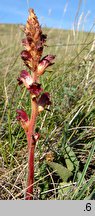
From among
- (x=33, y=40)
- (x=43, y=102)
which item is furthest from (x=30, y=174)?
(x=33, y=40)

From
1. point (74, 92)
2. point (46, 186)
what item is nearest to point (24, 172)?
point (46, 186)

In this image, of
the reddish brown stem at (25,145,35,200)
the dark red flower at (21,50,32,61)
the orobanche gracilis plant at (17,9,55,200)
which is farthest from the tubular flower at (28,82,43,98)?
the reddish brown stem at (25,145,35,200)

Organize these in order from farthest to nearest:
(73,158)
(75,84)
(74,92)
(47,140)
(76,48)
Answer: (76,48)
(75,84)
(74,92)
(47,140)
(73,158)

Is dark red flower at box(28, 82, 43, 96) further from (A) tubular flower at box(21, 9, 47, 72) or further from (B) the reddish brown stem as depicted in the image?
(B) the reddish brown stem

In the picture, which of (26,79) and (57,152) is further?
(57,152)

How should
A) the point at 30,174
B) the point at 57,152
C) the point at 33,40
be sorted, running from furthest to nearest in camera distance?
the point at 57,152 < the point at 30,174 < the point at 33,40

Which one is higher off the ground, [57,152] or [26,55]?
[26,55]

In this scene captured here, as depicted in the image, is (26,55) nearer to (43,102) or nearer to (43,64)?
(43,64)

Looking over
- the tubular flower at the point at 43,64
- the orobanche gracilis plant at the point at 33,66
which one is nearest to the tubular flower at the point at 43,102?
the orobanche gracilis plant at the point at 33,66

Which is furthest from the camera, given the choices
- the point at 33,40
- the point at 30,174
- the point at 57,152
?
the point at 57,152

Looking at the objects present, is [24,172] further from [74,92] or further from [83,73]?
[83,73]

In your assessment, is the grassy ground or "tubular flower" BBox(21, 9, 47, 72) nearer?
"tubular flower" BBox(21, 9, 47, 72)
